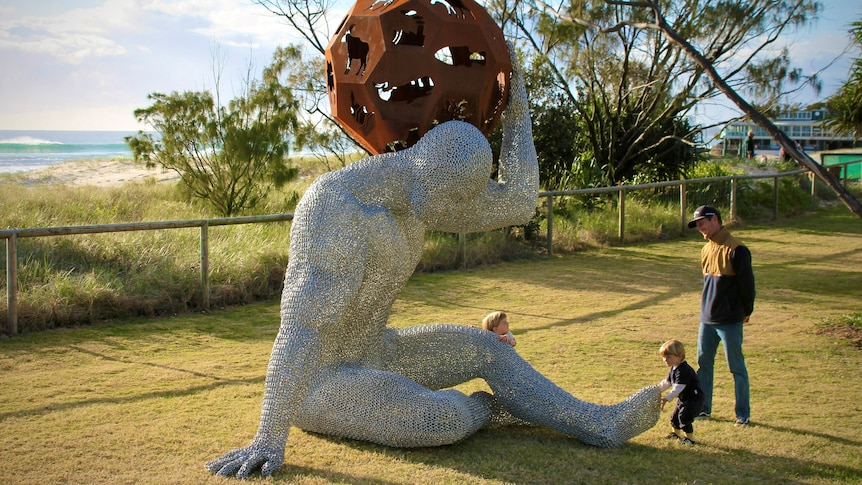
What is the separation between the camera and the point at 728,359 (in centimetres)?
522

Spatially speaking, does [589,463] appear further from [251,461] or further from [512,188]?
[251,461]

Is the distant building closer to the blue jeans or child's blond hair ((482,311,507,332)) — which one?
the blue jeans

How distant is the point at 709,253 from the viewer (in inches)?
213

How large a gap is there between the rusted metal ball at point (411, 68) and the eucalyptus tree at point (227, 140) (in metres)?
10.3

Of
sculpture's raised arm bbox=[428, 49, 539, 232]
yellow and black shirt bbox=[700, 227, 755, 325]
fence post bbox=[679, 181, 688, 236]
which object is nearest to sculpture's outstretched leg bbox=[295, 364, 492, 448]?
sculpture's raised arm bbox=[428, 49, 539, 232]

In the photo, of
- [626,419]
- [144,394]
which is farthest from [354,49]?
[144,394]

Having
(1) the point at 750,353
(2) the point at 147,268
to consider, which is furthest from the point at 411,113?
(2) the point at 147,268

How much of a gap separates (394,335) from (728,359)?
214cm

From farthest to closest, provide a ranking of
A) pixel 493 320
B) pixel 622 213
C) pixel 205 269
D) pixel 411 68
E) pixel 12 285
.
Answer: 1. pixel 622 213
2. pixel 205 269
3. pixel 12 285
4. pixel 493 320
5. pixel 411 68

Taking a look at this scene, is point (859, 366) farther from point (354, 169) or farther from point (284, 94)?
point (284, 94)

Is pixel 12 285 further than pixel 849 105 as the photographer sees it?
No

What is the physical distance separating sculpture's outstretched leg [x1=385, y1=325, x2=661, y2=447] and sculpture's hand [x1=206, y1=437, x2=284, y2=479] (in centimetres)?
92

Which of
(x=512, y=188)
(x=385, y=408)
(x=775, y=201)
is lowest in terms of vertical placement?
(x=385, y=408)

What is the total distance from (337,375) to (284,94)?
1143 centimetres
